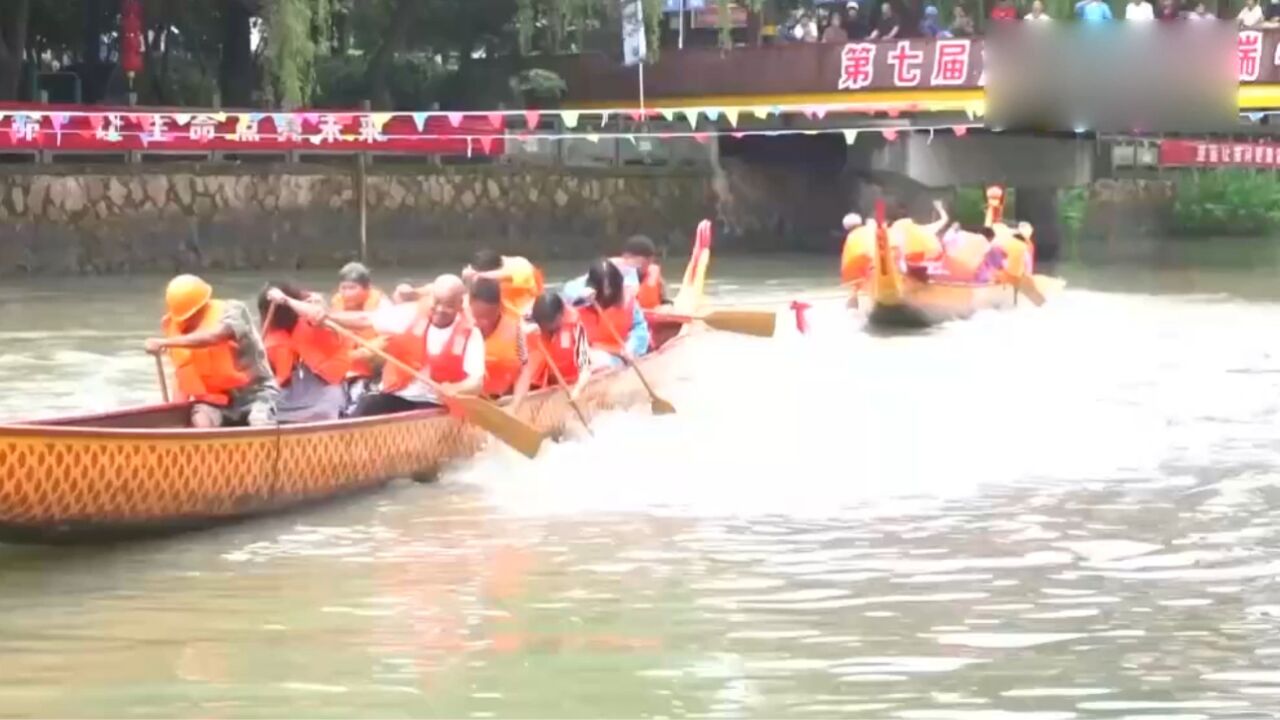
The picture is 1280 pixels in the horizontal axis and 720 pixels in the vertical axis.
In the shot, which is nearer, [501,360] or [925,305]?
[501,360]

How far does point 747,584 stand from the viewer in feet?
31.0

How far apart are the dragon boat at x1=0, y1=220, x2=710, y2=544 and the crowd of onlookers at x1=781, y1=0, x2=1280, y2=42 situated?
18646mm

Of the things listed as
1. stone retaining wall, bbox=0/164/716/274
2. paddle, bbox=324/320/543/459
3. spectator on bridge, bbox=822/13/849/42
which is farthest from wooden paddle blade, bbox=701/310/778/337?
spectator on bridge, bbox=822/13/849/42

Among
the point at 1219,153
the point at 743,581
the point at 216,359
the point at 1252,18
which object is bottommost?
the point at 743,581

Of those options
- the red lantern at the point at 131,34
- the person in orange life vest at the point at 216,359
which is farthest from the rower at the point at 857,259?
the red lantern at the point at 131,34

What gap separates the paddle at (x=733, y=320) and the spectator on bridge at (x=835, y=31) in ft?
52.3

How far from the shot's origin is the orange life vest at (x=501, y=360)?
12.5 meters

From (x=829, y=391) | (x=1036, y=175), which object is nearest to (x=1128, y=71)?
(x=1036, y=175)

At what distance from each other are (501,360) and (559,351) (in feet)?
2.39

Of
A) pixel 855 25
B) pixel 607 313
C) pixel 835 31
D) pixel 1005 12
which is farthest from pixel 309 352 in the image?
pixel 855 25

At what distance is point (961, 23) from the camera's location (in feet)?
107

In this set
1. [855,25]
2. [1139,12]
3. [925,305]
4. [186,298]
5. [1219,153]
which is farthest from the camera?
[1219,153]

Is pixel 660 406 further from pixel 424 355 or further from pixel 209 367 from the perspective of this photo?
pixel 209 367

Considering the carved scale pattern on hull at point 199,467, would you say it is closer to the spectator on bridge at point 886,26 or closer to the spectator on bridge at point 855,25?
the spectator on bridge at point 886,26
